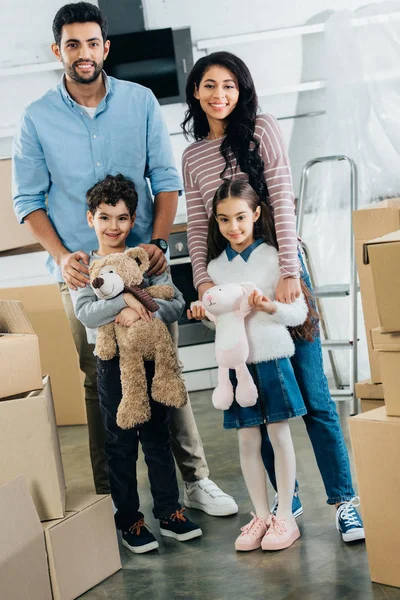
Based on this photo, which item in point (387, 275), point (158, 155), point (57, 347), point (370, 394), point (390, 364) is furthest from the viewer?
point (57, 347)

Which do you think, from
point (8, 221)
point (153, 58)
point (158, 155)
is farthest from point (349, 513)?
point (153, 58)

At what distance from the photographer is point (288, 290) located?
227 cm

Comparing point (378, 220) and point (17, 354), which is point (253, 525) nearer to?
point (17, 354)

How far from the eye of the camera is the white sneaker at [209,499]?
268cm

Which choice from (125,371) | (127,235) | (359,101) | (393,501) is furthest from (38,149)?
(359,101)

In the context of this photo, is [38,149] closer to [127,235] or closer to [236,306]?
[127,235]

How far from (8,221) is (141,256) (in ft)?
4.60

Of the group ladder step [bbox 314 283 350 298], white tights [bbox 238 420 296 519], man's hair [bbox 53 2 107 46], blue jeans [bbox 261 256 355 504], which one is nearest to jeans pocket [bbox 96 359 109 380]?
white tights [bbox 238 420 296 519]

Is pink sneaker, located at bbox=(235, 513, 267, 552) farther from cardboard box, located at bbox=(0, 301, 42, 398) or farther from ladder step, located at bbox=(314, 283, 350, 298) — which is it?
ladder step, located at bbox=(314, 283, 350, 298)

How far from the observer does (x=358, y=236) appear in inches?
105

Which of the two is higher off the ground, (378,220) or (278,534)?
(378,220)

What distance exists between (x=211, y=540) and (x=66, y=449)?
1.48 meters

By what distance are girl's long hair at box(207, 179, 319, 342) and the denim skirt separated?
0.11 metres

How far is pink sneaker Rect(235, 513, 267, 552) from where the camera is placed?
92.4 inches
